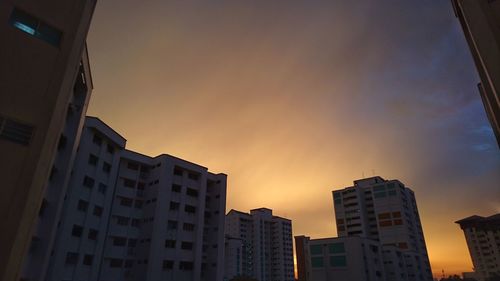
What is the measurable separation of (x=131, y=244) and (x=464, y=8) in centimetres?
4728

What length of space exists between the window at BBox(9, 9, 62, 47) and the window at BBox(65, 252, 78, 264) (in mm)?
28113

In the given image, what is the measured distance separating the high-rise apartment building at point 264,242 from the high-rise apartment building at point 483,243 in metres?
76.6

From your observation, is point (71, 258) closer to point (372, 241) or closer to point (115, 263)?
point (115, 263)

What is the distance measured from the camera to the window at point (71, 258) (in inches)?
1342

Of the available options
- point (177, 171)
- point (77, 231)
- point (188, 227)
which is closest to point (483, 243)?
point (188, 227)

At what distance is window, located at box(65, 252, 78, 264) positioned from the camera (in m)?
34.1

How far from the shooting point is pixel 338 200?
348 feet

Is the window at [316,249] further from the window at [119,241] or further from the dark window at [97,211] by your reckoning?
the dark window at [97,211]

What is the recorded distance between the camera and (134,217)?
46.9 meters

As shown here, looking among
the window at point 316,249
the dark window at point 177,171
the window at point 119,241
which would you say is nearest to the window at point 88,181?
the window at point 119,241

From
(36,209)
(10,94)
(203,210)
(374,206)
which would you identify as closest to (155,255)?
(203,210)

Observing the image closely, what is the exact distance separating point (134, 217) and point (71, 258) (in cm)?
1272

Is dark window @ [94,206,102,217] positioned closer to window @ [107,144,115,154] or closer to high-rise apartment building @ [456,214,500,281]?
window @ [107,144,115,154]

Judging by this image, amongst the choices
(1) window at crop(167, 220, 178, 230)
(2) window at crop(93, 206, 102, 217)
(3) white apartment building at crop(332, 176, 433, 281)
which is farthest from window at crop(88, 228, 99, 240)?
(3) white apartment building at crop(332, 176, 433, 281)
